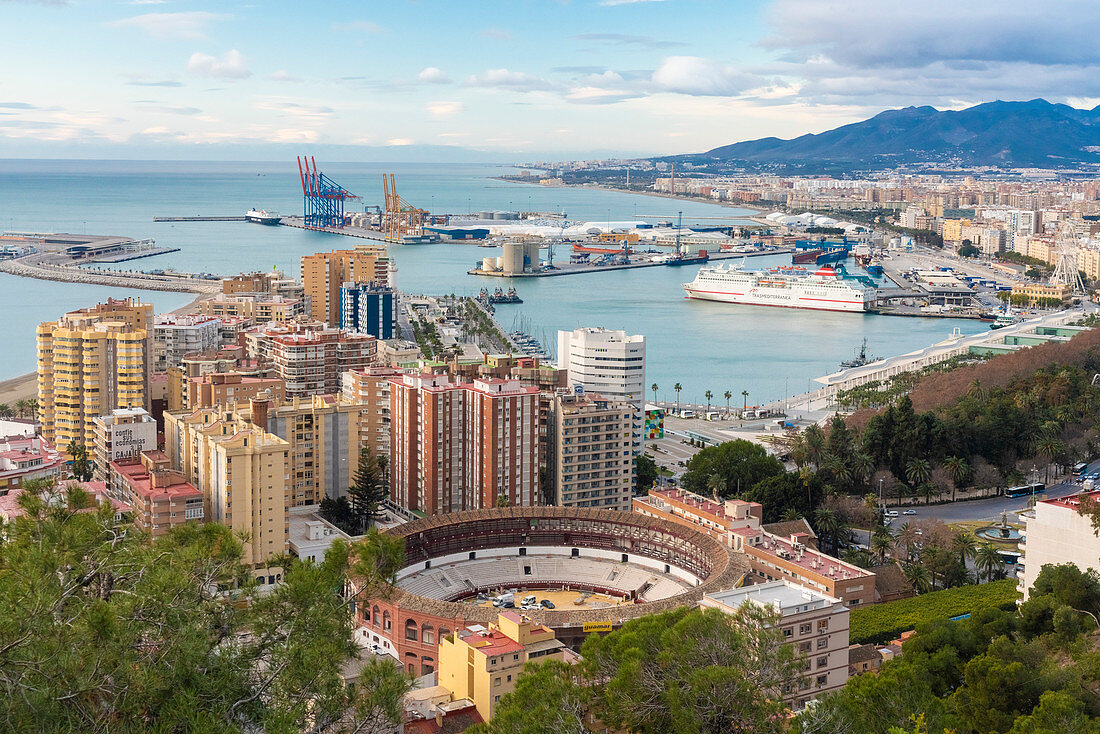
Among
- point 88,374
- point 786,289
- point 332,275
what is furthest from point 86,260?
point 88,374

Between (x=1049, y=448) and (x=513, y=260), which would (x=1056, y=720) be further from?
(x=513, y=260)

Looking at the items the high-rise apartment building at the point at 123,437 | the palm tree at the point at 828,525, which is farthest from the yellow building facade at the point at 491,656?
the high-rise apartment building at the point at 123,437

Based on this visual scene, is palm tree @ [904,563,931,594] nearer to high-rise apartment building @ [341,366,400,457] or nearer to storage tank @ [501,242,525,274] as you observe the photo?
high-rise apartment building @ [341,366,400,457]

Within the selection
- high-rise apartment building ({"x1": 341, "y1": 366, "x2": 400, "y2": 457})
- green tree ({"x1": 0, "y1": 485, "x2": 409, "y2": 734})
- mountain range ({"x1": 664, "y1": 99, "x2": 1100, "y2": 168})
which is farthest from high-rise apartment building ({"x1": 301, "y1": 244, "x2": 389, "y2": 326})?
mountain range ({"x1": 664, "y1": 99, "x2": 1100, "y2": 168})

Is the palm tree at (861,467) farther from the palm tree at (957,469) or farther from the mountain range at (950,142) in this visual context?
the mountain range at (950,142)

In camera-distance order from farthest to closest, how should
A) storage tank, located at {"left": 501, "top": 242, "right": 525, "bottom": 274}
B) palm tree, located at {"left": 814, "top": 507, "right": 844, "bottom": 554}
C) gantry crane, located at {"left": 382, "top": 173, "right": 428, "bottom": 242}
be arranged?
gantry crane, located at {"left": 382, "top": 173, "right": 428, "bottom": 242} → storage tank, located at {"left": 501, "top": 242, "right": 525, "bottom": 274} → palm tree, located at {"left": 814, "top": 507, "right": 844, "bottom": 554}

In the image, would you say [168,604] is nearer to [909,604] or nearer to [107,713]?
[107,713]
